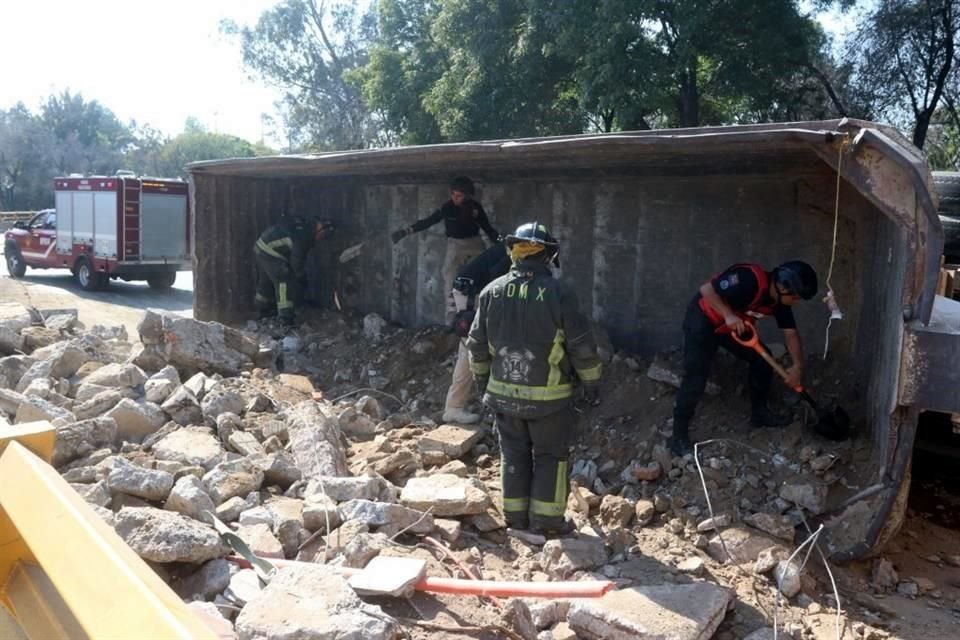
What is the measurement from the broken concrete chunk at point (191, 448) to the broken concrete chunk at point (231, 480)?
25 centimetres

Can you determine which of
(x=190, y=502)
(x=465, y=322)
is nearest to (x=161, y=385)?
(x=190, y=502)

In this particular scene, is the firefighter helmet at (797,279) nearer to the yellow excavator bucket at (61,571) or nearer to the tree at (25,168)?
the yellow excavator bucket at (61,571)

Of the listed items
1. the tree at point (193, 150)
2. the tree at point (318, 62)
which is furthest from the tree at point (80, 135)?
the tree at point (318, 62)

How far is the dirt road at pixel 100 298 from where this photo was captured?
12.3 metres

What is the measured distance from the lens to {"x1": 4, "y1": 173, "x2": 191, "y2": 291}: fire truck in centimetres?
1445

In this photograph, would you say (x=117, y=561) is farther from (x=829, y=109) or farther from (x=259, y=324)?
(x=829, y=109)

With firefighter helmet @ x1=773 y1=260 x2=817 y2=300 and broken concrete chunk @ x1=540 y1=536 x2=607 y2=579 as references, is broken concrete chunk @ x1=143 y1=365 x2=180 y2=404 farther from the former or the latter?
firefighter helmet @ x1=773 y1=260 x2=817 y2=300

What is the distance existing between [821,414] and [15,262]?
17104 millimetres

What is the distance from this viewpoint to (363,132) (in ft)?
92.1

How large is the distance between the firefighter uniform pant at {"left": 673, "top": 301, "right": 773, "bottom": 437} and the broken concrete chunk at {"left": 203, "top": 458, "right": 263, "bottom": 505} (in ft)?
8.79

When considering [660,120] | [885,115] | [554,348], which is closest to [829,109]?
[885,115]

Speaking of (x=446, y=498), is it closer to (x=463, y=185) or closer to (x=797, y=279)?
(x=797, y=279)

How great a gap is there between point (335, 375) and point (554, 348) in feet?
13.3

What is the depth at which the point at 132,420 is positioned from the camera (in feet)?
18.4
